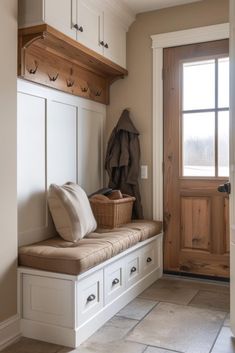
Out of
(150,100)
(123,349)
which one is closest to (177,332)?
(123,349)

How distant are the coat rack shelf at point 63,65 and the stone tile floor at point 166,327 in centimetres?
176

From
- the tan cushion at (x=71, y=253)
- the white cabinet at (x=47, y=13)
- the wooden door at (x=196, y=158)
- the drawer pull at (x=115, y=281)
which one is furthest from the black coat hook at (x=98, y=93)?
the drawer pull at (x=115, y=281)

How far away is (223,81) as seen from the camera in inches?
129

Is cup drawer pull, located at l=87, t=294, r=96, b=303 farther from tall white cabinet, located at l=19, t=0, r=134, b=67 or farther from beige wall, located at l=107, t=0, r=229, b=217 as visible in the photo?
tall white cabinet, located at l=19, t=0, r=134, b=67

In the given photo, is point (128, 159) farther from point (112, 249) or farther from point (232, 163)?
point (232, 163)

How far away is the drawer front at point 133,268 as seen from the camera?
2910 mm

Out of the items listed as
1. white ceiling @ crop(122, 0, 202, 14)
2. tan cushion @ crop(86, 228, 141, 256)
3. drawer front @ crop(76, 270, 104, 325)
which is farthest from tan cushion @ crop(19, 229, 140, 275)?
white ceiling @ crop(122, 0, 202, 14)

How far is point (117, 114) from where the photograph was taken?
3.69m

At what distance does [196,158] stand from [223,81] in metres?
0.72

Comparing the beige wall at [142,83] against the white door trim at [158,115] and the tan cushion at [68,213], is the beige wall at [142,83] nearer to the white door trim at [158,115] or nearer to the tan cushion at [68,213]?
the white door trim at [158,115]

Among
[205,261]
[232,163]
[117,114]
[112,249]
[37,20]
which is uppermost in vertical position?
[37,20]

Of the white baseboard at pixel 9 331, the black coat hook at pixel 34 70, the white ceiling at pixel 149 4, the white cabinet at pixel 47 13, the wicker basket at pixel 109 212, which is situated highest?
the white ceiling at pixel 149 4

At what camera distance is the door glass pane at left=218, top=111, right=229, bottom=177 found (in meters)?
3.28

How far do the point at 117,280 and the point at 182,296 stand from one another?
2.08ft
